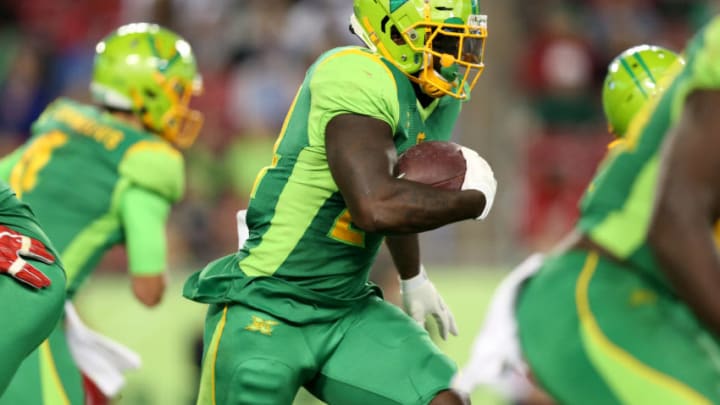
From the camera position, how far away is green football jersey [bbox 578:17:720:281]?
9.99ft

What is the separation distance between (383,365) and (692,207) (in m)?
1.41

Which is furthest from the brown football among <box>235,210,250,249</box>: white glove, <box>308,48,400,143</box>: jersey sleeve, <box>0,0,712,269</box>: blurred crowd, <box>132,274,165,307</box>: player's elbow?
<box>0,0,712,269</box>: blurred crowd

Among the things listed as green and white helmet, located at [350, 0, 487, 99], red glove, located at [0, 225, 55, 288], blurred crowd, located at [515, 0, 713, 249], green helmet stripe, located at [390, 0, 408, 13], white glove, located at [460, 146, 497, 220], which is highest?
green helmet stripe, located at [390, 0, 408, 13]

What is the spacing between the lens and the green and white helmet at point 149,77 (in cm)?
549

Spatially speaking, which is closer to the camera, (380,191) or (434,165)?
(380,191)

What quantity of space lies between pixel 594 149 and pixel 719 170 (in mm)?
6512

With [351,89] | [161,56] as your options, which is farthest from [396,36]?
[161,56]

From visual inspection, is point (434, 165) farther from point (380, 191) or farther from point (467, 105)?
point (467, 105)

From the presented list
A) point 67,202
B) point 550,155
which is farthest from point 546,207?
point 67,202

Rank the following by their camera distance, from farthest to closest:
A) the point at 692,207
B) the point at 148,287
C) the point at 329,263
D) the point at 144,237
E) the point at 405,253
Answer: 1. the point at 148,287
2. the point at 144,237
3. the point at 405,253
4. the point at 329,263
5. the point at 692,207

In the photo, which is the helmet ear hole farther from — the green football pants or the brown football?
the green football pants

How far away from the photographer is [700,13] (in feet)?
34.1

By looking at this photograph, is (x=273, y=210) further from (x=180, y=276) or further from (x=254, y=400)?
(x=180, y=276)

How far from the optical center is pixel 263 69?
9.51 meters
